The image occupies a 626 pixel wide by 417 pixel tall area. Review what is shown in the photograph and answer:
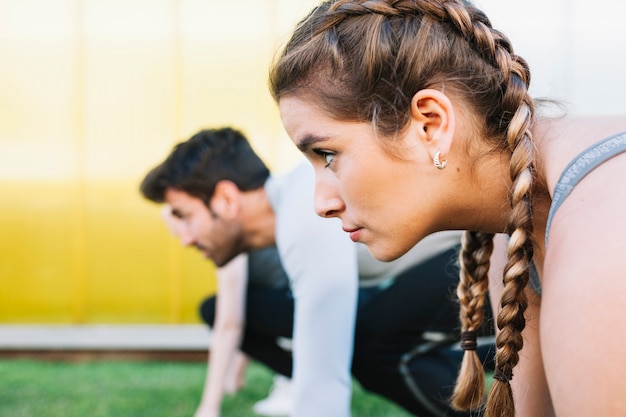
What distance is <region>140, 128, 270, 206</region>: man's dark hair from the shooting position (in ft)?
9.21

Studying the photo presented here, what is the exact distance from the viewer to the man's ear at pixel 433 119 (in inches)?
50.4

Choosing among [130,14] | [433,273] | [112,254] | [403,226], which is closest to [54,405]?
[112,254]

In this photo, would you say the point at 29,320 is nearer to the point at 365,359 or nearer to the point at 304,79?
the point at 365,359

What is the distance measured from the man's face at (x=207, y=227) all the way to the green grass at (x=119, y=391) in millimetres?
845

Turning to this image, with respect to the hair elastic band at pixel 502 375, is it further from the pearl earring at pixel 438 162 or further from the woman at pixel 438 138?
the pearl earring at pixel 438 162

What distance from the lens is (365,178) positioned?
136 centimetres

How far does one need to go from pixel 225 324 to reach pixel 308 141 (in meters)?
1.76

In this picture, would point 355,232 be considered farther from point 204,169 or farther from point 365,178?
point 204,169

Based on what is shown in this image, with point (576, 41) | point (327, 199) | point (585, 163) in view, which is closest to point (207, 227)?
point (327, 199)

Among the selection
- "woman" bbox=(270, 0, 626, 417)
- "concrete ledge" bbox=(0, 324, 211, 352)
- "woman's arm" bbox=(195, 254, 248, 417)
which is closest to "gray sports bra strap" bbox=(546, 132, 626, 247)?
"woman" bbox=(270, 0, 626, 417)

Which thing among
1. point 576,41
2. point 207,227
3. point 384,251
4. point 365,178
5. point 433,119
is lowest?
point 207,227

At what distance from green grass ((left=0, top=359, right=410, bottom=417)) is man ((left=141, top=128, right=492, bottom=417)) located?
76cm

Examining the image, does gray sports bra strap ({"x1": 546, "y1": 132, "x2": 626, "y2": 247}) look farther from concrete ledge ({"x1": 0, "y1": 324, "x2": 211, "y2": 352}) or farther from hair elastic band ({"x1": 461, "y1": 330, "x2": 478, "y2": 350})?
concrete ledge ({"x1": 0, "y1": 324, "x2": 211, "y2": 352})

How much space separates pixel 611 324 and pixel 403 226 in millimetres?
448
